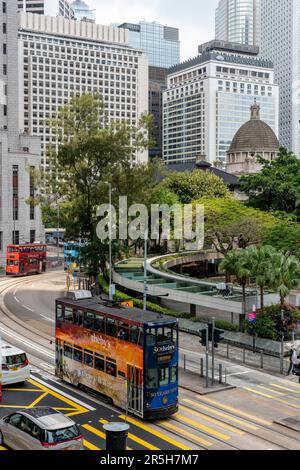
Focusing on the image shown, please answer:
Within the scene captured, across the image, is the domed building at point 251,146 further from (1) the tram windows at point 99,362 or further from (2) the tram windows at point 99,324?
(1) the tram windows at point 99,362

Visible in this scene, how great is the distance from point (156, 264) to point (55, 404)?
34.9 meters

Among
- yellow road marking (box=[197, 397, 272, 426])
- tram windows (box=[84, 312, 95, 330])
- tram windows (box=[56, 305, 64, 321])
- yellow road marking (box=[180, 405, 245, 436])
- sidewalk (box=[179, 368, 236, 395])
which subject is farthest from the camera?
tram windows (box=[56, 305, 64, 321])

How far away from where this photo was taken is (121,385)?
82.3 feet

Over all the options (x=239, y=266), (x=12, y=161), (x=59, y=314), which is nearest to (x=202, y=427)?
(x=59, y=314)

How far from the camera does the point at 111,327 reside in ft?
84.7

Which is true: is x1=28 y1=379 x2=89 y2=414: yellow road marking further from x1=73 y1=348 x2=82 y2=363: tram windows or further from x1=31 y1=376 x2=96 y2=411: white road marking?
x1=73 y1=348 x2=82 y2=363: tram windows

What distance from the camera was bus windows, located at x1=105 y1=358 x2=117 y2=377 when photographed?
2553 centimetres

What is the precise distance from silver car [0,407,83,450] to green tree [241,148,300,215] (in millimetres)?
60486

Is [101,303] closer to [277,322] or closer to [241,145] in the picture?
[277,322]

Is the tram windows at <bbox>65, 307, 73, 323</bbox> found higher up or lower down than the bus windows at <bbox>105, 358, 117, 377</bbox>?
higher up

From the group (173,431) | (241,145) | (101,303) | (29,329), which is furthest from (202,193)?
(241,145)

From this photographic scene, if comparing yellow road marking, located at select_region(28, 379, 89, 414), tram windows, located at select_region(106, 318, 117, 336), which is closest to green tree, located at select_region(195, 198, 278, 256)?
yellow road marking, located at select_region(28, 379, 89, 414)

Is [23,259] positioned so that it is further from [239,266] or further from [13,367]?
[13,367]

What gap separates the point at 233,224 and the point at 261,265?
25389mm
